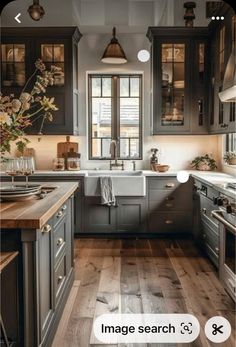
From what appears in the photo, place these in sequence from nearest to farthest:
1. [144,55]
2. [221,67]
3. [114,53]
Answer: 1. [221,67]
2. [114,53]
3. [144,55]

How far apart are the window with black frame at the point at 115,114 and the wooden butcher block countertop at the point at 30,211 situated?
110 inches

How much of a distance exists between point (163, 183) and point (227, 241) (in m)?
1.84

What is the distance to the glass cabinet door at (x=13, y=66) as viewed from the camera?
199 inches

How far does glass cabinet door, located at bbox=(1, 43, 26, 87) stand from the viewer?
16.6 feet

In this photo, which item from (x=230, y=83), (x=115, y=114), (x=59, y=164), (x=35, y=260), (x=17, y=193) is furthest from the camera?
(x=115, y=114)

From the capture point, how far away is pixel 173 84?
16.9 feet

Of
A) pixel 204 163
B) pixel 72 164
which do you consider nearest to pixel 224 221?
pixel 204 163

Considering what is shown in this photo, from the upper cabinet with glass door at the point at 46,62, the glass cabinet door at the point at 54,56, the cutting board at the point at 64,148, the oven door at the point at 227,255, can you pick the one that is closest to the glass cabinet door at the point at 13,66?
the upper cabinet with glass door at the point at 46,62

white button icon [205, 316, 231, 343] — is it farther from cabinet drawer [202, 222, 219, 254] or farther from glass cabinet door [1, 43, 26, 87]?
glass cabinet door [1, 43, 26, 87]

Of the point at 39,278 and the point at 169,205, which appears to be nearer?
the point at 39,278

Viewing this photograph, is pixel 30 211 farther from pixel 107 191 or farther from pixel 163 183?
pixel 163 183

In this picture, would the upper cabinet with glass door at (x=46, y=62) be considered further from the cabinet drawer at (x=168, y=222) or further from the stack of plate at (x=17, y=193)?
the stack of plate at (x=17, y=193)

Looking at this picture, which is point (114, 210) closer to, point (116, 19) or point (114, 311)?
point (114, 311)

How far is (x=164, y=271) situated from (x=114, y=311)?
100 cm
